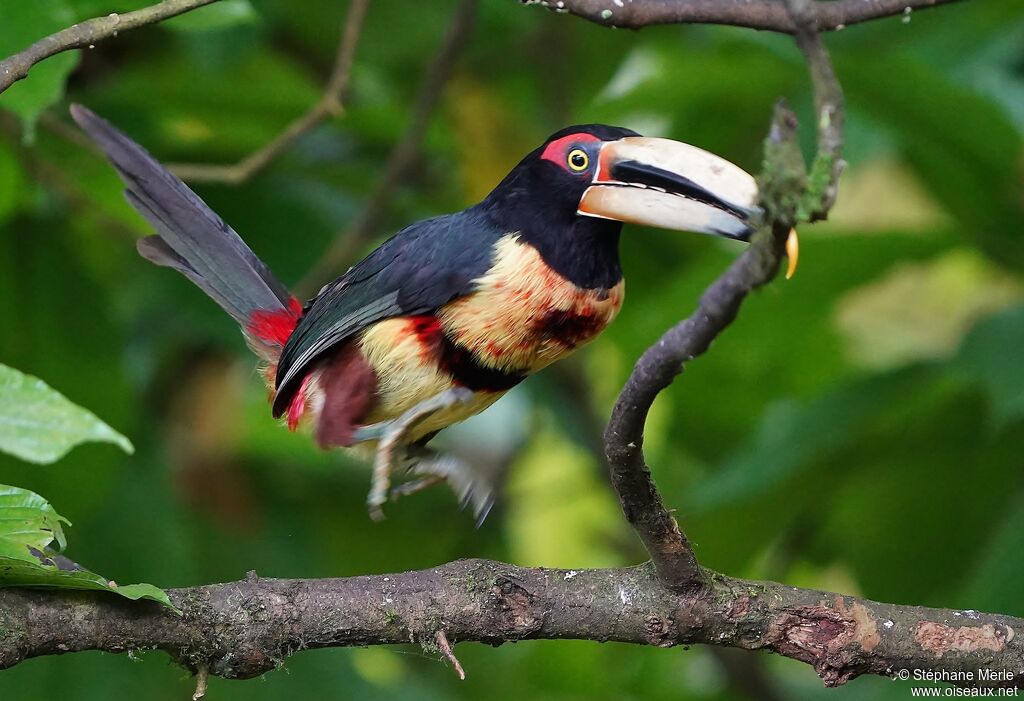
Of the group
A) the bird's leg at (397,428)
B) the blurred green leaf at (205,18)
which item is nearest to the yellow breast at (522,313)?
the bird's leg at (397,428)

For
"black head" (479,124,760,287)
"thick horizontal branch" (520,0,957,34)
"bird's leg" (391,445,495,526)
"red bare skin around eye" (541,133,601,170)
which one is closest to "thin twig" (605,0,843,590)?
"thick horizontal branch" (520,0,957,34)

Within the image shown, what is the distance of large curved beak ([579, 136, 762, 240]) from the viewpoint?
7.43ft

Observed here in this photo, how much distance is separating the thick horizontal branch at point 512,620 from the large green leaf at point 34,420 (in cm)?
30

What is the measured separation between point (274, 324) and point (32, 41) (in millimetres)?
990

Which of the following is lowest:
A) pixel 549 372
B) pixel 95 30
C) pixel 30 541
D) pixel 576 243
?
pixel 549 372

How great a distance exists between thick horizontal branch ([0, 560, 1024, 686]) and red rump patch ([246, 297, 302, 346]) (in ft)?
3.49

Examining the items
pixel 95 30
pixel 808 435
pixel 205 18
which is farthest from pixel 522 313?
pixel 808 435

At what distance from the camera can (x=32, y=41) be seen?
2518mm

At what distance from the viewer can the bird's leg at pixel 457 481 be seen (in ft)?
8.98

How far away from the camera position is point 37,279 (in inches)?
155

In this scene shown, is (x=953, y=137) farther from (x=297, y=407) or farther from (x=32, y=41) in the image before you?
(x=32, y=41)

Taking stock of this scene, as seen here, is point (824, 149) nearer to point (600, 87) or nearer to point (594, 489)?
point (600, 87)

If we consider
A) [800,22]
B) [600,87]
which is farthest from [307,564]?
[800,22]

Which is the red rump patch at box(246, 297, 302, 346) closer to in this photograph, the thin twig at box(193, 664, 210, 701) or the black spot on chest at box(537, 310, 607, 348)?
the black spot on chest at box(537, 310, 607, 348)
